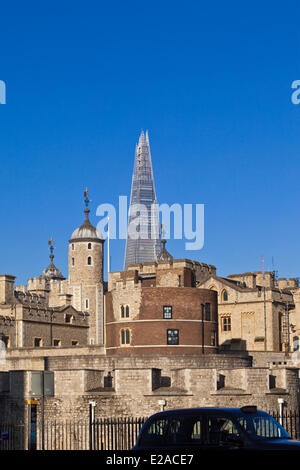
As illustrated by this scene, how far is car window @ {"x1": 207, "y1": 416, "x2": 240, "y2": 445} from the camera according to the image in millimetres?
15800

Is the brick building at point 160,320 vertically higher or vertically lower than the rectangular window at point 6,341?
higher

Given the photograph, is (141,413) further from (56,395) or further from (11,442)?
(11,442)

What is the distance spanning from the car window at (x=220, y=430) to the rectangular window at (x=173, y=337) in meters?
37.6

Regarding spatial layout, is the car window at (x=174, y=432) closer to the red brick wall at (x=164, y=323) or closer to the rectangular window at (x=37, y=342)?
the red brick wall at (x=164, y=323)

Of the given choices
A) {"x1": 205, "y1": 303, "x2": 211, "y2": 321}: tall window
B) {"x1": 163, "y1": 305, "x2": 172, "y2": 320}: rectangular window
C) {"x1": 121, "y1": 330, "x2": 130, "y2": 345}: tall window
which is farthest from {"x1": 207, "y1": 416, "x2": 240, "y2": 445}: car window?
{"x1": 205, "y1": 303, "x2": 211, "y2": 321}: tall window

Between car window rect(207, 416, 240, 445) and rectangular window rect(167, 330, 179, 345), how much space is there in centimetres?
3762

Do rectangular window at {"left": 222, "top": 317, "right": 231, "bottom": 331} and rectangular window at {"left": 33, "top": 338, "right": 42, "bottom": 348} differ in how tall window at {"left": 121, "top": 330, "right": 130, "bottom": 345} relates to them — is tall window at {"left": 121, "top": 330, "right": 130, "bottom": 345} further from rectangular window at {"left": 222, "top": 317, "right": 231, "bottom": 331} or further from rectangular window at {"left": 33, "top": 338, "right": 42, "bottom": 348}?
rectangular window at {"left": 222, "top": 317, "right": 231, "bottom": 331}

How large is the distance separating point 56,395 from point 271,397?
10.9 m

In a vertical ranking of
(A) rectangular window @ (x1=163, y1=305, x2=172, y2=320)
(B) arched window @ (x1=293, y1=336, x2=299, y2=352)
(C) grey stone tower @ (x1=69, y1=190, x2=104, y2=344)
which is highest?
(C) grey stone tower @ (x1=69, y1=190, x2=104, y2=344)

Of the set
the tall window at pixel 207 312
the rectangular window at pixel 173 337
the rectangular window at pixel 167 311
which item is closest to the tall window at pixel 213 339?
the tall window at pixel 207 312

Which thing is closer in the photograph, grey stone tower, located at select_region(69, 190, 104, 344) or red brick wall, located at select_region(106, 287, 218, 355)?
red brick wall, located at select_region(106, 287, 218, 355)

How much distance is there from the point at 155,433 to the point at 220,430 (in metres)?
1.58

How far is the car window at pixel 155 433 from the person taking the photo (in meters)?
16.6

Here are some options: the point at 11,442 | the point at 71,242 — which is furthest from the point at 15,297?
the point at 11,442
